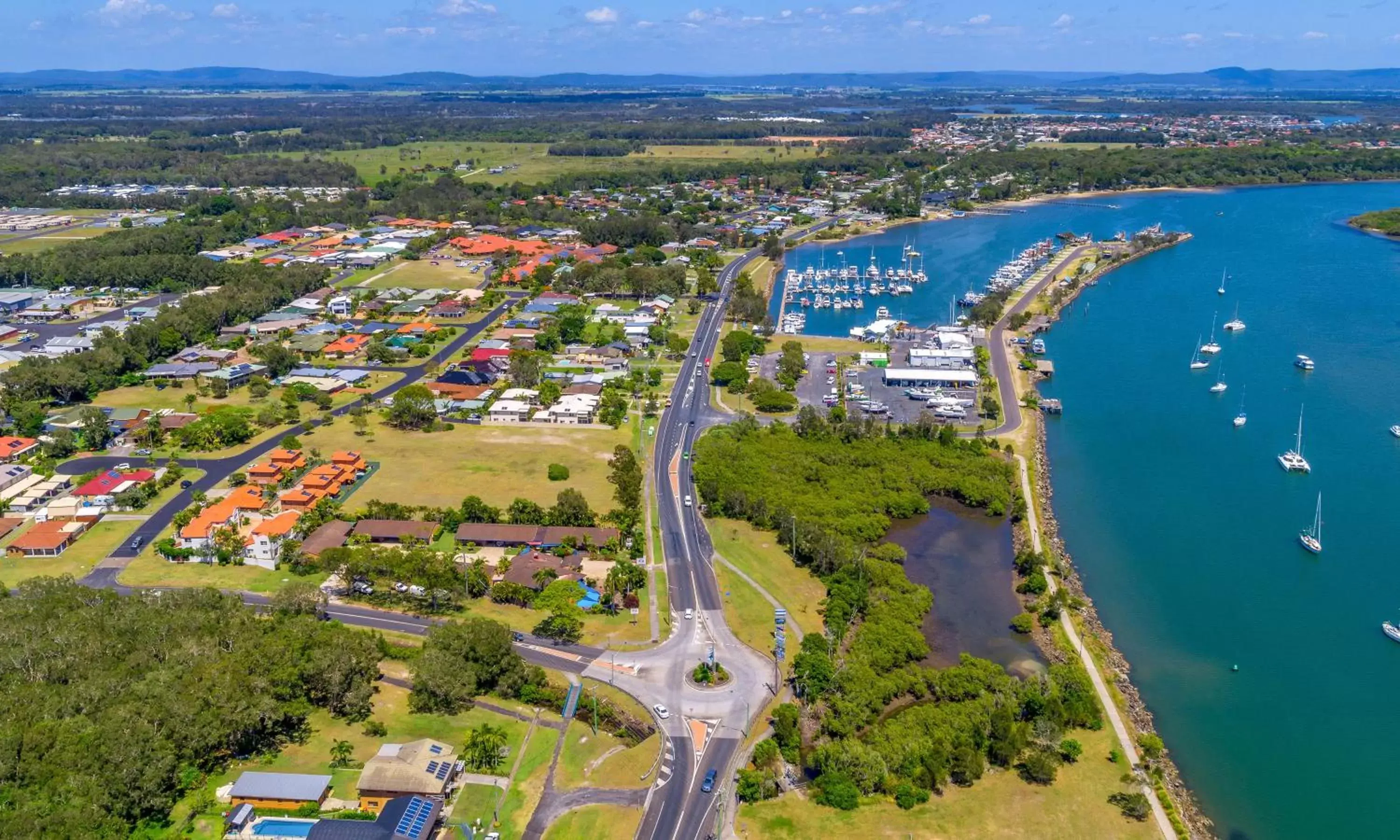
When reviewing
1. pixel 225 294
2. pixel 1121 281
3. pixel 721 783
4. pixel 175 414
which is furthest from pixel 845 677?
pixel 1121 281

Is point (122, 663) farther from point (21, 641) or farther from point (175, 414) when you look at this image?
point (175, 414)

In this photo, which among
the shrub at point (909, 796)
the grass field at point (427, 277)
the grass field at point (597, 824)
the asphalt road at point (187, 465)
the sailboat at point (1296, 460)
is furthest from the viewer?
the grass field at point (427, 277)

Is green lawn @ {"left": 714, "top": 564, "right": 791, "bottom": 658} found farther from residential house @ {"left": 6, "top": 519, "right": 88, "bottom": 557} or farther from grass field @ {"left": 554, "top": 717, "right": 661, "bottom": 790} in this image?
residential house @ {"left": 6, "top": 519, "right": 88, "bottom": 557}

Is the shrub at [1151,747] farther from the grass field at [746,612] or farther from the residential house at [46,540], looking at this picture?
the residential house at [46,540]

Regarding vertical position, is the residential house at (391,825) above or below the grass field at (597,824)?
above

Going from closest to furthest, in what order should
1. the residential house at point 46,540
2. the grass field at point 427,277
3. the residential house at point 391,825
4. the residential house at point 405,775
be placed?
the residential house at point 391,825 → the residential house at point 405,775 → the residential house at point 46,540 → the grass field at point 427,277

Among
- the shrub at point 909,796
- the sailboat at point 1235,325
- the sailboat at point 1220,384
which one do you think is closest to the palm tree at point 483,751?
the shrub at point 909,796
